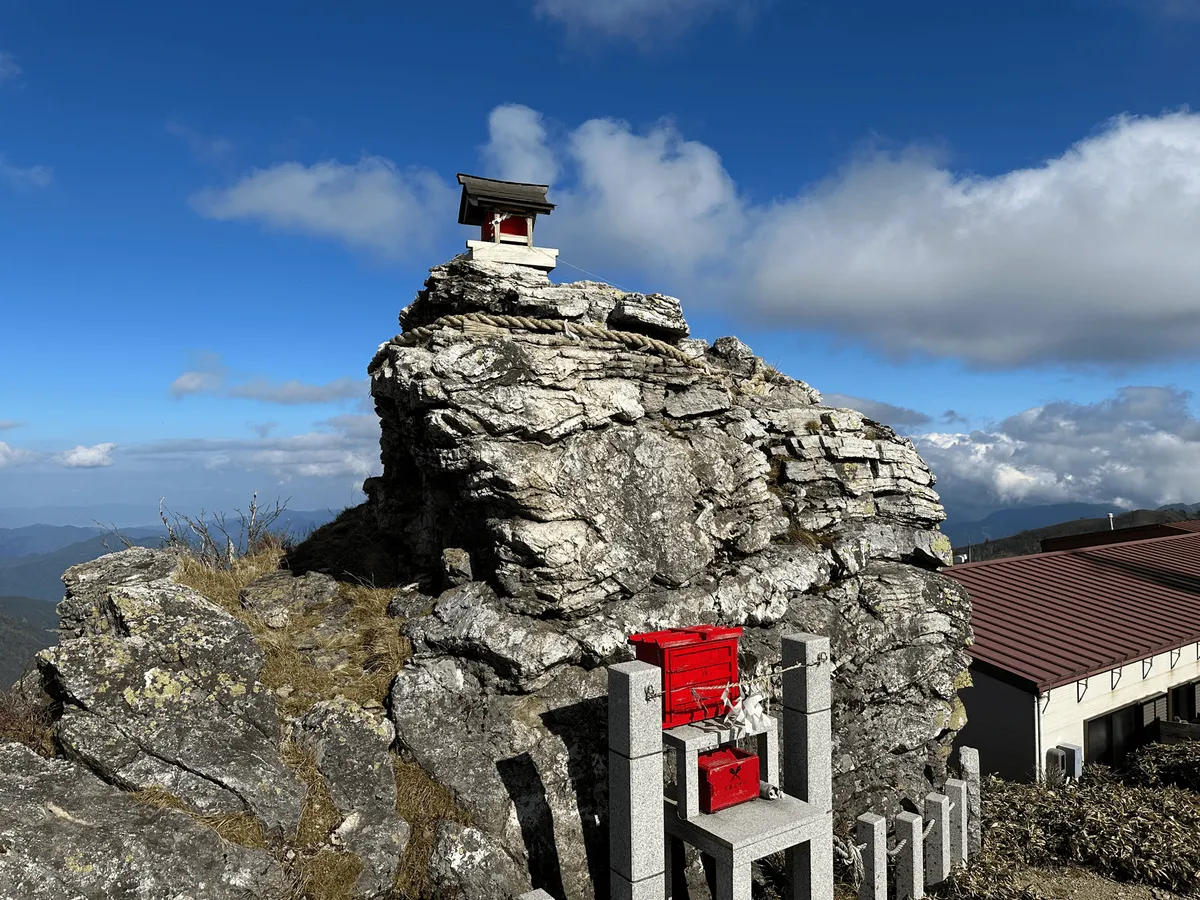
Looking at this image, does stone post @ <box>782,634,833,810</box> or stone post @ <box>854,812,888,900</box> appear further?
stone post @ <box>854,812,888,900</box>

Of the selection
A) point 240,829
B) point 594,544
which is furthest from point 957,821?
point 240,829

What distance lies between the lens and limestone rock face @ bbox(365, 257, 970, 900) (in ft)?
32.9

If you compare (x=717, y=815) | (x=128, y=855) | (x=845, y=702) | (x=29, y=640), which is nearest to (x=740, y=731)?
(x=717, y=815)

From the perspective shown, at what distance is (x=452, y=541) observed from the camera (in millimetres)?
12227

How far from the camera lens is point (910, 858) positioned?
37.6ft

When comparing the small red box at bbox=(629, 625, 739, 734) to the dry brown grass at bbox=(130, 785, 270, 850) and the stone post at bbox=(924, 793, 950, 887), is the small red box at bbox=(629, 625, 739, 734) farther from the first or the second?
the stone post at bbox=(924, 793, 950, 887)

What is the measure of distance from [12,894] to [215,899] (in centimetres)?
173

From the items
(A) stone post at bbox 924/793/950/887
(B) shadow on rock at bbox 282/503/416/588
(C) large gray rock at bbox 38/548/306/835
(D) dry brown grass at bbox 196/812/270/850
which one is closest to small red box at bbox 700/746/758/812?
(A) stone post at bbox 924/793/950/887

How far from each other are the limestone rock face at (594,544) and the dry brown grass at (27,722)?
13.1ft

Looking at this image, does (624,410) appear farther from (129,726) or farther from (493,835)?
(129,726)

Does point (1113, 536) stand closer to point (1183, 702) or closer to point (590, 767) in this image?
point (1183, 702)

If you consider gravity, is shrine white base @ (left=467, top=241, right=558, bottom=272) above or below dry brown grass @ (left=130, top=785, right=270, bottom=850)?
above

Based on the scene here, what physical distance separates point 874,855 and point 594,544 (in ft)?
20.4

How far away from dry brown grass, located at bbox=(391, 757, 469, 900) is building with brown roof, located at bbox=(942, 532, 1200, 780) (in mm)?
13275
